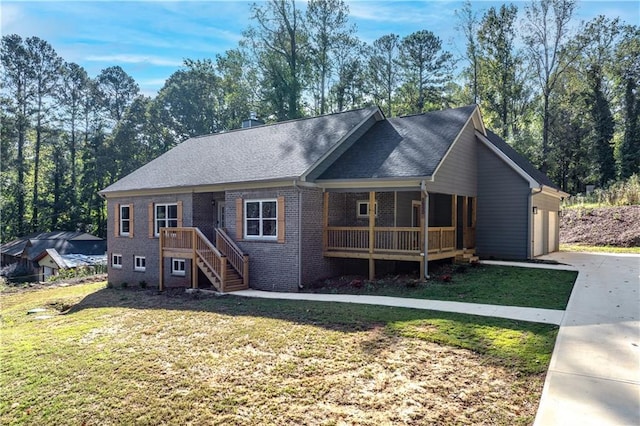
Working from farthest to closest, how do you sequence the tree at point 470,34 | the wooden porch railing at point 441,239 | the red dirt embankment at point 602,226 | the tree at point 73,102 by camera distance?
the tree at point 73,102
the tree at point 470,34
the red dirt embankment at point 602,226
the wooden porch railing at point 441,239

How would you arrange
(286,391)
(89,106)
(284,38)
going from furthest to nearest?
1. (89,106)
2. (284,38)
3. (286,391)

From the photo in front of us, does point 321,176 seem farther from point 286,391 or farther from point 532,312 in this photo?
point 286,391

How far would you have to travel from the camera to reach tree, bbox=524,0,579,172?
28.9 m

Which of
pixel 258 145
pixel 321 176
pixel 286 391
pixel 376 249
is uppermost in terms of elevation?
pixel 258 145

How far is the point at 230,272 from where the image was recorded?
1361 centimetres

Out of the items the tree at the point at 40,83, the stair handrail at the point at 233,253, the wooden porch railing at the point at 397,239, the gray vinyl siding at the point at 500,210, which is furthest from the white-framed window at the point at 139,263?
the tree at the point at 40,83

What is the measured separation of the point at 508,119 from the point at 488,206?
71.2 feet

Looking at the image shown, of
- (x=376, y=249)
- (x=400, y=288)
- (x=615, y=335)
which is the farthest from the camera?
(x=376, y=249)

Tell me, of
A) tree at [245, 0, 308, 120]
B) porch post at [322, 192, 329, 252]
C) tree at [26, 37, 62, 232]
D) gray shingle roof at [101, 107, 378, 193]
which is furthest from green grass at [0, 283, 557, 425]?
tree at [26, 37, 62, 232]

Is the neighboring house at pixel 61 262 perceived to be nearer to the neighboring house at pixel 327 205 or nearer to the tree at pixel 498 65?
the neighboring house at pixel 327 205

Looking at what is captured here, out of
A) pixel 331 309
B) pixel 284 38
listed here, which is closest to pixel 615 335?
pixel 331 309

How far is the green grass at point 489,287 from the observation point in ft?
31.7

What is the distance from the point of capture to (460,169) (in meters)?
14.9

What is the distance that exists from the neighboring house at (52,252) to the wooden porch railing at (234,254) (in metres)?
18.2
